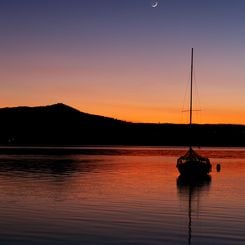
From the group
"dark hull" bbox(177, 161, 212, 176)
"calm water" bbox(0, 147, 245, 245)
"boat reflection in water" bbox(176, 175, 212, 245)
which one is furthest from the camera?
"dark hull" bbox(177, 161, 212, 176)

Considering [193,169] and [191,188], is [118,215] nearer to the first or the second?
[191,188]

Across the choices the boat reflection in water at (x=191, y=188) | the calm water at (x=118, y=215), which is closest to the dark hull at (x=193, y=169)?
the boat reflection in water at (x=191, y=188)

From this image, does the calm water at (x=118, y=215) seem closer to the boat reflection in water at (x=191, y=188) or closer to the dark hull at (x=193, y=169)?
the boat reflection in water at (x=191, y=188)

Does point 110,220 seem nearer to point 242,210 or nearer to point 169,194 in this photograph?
point 242,210

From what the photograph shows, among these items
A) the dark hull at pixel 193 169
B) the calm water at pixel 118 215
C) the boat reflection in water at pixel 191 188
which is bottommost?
the calm water at pixel 118 215

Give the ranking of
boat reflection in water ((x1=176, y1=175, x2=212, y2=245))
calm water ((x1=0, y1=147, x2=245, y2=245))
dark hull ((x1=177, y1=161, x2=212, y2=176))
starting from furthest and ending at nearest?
dark hull ((x1=177, y1=161, x2=212, y2=176)) → boat reflection in water ((x1=176, y1=175, x2=212, y2=245)) → calm water ((x1=0, y1=147, x2=245, y2=245))

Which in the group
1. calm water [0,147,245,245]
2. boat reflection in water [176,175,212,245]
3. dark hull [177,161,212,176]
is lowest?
calm water [0,147,245,245]

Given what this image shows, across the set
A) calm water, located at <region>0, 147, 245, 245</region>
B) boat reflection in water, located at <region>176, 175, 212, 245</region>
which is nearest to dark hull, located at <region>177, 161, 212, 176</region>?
boat reflection in water, located at <region>176, 175, 212, 245</region>

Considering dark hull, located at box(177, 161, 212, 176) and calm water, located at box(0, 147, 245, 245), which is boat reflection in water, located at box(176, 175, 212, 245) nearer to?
calm water, located at box(0, 147, 245, 245)

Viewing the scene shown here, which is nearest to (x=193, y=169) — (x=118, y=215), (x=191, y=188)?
(x=191, y=188)

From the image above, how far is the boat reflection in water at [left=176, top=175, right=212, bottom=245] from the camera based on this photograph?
40344 mm

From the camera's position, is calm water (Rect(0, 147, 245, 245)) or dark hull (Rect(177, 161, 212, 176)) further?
dark hull (Rect(177, 161, 212, 176))

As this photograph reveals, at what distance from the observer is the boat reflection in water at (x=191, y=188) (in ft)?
132

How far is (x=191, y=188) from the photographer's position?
2347 inches
